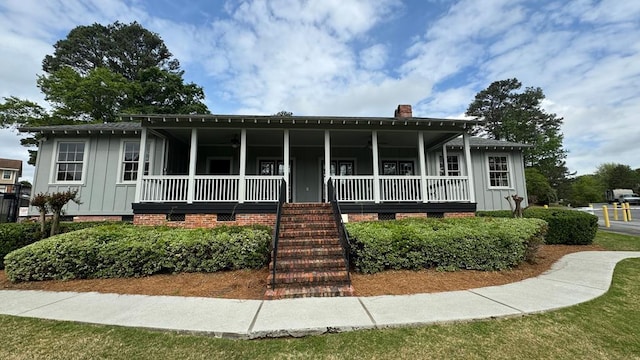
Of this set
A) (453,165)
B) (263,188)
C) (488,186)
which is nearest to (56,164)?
(263,188)

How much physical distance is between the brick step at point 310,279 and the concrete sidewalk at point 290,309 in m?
0.48

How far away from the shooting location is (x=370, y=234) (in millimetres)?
5980

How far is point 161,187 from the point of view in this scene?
873 centimetres

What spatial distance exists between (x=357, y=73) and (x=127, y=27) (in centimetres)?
2746

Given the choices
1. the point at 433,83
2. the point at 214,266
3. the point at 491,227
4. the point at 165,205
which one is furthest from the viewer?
the point at 433,83

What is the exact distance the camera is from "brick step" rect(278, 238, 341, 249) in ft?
20.1

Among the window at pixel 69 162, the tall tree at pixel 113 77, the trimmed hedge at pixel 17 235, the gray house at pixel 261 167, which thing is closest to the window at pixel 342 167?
the gray house at pixel 261 167

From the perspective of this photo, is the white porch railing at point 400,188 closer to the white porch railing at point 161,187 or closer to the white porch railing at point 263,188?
the white porch railing at point 263,188

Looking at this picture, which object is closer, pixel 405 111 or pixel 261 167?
pixel 405 111

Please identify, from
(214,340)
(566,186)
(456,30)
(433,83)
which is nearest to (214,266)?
(214,340)

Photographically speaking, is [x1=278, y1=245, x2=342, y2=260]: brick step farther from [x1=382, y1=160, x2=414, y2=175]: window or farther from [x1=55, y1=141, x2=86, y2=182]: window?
[x1=55, y1=141, x2=86, y2=182]: window

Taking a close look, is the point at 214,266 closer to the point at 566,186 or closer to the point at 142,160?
the point at 142,160

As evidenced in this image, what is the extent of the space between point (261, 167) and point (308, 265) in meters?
7.35

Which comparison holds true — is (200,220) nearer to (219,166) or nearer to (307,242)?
(219,166)
